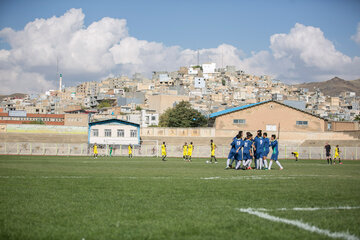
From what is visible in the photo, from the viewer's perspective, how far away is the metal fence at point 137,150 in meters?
52.0

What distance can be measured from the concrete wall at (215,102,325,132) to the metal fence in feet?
71.9

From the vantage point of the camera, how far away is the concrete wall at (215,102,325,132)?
75125 millimetres

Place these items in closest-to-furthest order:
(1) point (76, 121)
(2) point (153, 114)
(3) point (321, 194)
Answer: (3) point (321, 194)
(1) point (76, 121)
(2) point (153, 114)

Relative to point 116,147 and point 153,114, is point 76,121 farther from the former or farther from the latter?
point 116,147

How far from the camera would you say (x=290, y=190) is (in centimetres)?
1050

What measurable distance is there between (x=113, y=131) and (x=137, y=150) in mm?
11609

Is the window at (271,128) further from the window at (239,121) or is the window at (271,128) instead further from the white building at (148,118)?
the white building at (148,118)

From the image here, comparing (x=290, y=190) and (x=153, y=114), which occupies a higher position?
(x=153, y=114)

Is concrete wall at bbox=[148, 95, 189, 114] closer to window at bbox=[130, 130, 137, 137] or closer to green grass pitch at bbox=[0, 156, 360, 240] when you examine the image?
window at bbox=[130, 130, 137, 137]

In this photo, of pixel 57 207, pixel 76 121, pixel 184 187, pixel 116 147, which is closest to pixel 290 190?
pixel 184 187

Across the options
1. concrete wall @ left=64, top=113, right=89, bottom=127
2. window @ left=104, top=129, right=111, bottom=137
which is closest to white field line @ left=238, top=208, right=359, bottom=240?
window @ left=104, top=129, right=111, bottom=137

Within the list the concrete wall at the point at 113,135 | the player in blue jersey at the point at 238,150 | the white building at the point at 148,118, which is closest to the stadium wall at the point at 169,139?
the concrete wall at the point at 113,135

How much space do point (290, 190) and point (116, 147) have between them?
46.6 m

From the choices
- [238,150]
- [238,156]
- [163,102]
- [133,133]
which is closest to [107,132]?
[133,133]
